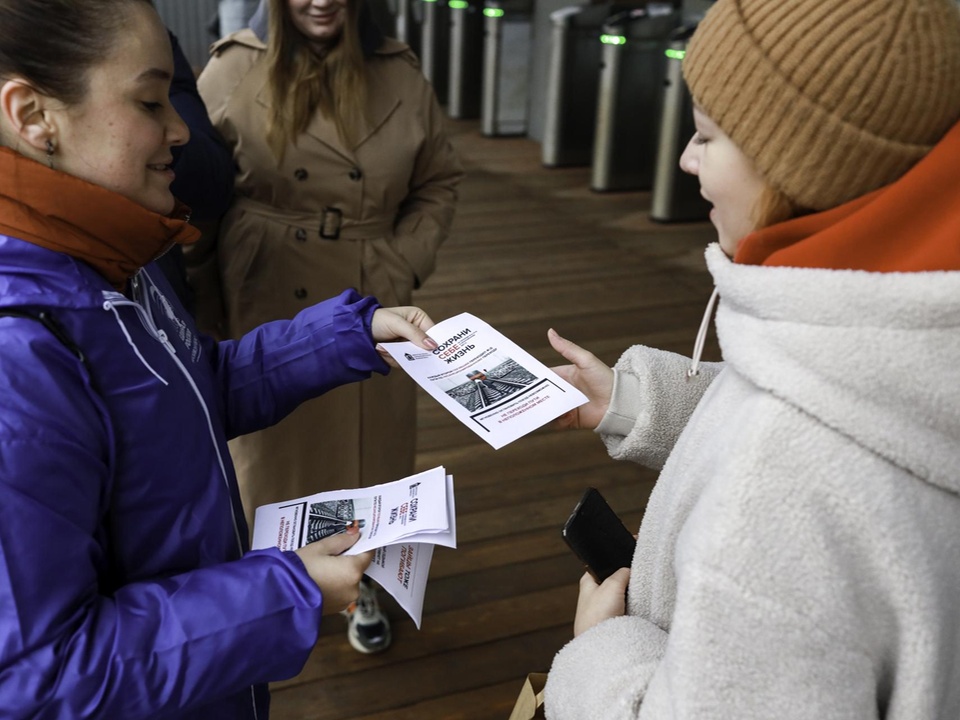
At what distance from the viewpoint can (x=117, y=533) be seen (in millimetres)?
1104

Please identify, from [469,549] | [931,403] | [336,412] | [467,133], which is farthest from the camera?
[467,133]

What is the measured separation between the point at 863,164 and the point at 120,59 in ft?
2.68

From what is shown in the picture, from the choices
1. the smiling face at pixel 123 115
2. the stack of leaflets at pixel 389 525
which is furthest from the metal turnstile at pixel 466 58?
the smiling face at pixel 123 115

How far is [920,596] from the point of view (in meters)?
0.80

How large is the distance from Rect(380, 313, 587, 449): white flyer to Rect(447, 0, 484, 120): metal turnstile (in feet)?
24.7

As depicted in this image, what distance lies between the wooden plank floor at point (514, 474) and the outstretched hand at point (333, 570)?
4.09 ft

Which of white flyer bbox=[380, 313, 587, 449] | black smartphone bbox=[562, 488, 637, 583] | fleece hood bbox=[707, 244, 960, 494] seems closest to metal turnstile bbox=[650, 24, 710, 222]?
white flyer bbox=[380, 313, 587, 449]

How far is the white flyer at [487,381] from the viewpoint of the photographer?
137cm

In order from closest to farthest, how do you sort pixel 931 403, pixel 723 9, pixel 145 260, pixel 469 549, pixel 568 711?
pixel 931 403
pixel 723 9
pixel 568 711
pixel 145 260
pixel 469 549

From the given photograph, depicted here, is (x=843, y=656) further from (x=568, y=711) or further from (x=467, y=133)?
(x=467, y=133)

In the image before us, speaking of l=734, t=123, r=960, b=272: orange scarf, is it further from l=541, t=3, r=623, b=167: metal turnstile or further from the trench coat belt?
l=541, t=3, r=623, b=167: metal turnstile

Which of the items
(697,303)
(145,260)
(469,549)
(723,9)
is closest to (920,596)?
(723,9)

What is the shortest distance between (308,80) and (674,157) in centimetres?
449

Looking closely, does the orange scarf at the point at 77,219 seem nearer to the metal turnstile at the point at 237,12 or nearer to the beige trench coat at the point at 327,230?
the beige trench coat at the point at 327,230
